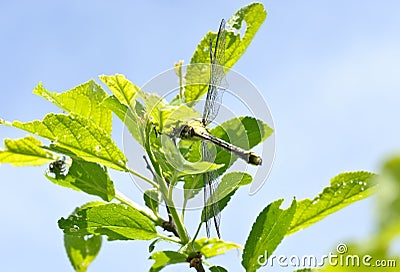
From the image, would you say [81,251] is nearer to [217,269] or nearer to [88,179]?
[88,179]

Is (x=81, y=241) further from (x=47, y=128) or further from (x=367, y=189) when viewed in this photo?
(x=367, y=189)

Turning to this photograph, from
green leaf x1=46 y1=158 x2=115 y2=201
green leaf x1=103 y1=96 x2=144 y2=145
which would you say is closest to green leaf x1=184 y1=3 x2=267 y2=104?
green leaf x1=103 y1=96 x2=144 y2=145

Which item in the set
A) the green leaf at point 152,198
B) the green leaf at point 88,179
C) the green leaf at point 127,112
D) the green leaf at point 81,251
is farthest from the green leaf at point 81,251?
the green leaf at point 127,112

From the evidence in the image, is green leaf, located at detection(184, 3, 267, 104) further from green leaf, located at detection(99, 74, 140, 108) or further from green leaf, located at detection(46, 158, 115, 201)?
green leaf, located at detection(46, 158, 115, 201)

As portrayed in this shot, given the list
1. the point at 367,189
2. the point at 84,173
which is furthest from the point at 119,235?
the point at 367,189

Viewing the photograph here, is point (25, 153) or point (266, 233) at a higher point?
point (25, 153)

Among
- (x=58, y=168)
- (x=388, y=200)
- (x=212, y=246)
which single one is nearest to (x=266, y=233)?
(x=212, y=246)
